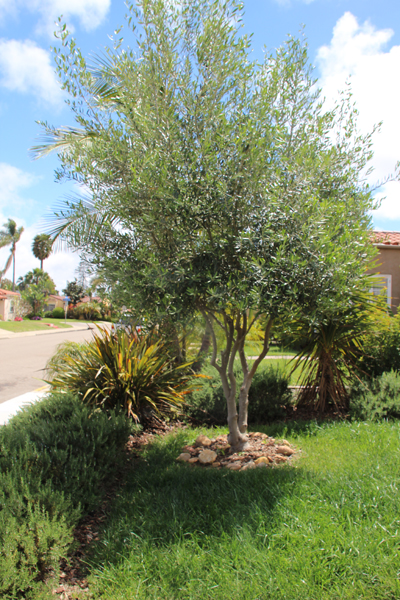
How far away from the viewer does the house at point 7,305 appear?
4566cm

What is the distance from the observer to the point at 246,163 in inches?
150

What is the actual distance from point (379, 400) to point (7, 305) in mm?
47857

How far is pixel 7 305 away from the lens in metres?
46.7

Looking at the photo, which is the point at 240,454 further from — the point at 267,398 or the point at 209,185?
the point at 209,185

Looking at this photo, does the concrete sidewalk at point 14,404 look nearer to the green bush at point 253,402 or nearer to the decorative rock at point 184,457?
the green bush at point 253,402

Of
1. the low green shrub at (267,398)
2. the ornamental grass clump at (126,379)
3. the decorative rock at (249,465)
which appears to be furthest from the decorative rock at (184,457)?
the low green shrub at (267,398)

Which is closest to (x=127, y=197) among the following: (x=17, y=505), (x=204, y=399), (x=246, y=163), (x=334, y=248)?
(x=246, y=163)

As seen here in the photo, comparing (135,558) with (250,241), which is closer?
(135,558)

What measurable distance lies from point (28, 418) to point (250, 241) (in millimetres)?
3256

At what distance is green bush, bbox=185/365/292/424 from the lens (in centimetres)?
671

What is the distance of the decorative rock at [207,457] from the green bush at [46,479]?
3.19ft

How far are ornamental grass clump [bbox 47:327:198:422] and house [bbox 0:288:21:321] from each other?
4240 cm

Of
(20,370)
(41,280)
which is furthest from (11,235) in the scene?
(20,370)

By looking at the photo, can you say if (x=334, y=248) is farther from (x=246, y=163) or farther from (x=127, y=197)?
(x=127, y=197)
